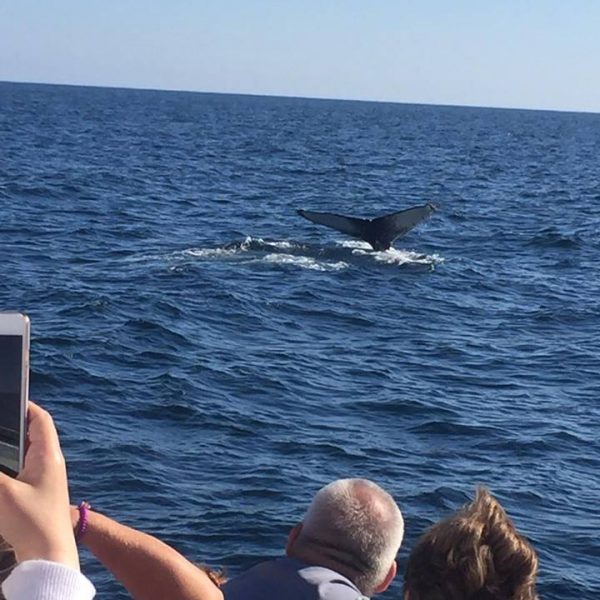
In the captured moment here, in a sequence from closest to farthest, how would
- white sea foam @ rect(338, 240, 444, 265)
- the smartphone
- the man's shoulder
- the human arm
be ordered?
the human arm
the smartphone
the man's shoulder
white sea foam @ rect(338, 240, 444, 265)

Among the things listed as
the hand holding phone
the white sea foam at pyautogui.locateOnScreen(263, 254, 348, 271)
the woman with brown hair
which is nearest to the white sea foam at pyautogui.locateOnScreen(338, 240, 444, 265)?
the white sea foam at pyautogui.locateOnScreen(263, 254, 348, 271)

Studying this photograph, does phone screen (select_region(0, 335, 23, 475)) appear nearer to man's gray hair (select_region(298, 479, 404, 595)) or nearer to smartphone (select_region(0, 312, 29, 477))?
smartphone (select_region(0, 312, 29, 477))

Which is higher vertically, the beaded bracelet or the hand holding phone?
the hand holding phone

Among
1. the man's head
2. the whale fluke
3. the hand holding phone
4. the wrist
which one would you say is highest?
the hand holding phone

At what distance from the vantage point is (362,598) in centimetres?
357

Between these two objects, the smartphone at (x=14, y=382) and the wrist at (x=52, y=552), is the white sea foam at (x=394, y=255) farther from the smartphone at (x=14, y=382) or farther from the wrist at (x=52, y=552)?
the wrist at (x=52, y=552)

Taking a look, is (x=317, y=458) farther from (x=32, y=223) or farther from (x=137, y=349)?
(x=32, y=223)

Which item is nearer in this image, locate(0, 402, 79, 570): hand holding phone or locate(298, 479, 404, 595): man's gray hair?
locate(0, 402, 79, 570): hand holding phone

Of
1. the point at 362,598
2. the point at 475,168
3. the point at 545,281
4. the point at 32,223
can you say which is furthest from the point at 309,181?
the point at 362,598

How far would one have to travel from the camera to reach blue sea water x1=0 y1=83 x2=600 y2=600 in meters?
11.5

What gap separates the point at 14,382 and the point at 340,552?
1.22m

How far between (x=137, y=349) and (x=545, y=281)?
11.2 metres

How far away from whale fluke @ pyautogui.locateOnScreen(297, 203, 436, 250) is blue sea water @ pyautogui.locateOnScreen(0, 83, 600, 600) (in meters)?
0.51

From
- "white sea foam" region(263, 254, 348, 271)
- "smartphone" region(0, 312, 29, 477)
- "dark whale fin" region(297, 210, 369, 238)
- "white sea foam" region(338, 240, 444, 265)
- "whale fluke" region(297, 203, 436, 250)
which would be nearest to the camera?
"smartphone" region(0, 312, 29, 477)
